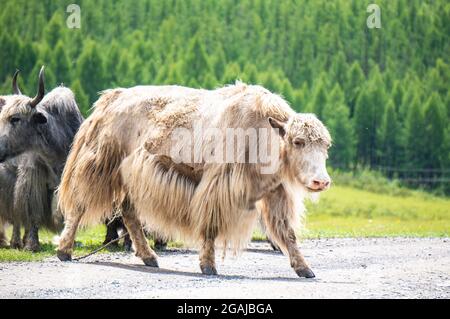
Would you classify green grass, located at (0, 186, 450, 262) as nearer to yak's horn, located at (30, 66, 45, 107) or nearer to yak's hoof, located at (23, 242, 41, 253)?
yak's hoof, located at (23, 242, 41, 253)

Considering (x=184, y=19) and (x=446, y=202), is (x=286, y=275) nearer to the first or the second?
(x=446, y=202)

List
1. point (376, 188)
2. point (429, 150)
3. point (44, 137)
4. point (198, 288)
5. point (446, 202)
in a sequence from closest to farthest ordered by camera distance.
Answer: point (198, 288), point (44, 137), point (446, 202), point (376, 188), point (429, 150)

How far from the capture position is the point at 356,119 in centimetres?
4397

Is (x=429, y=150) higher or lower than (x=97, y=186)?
lower

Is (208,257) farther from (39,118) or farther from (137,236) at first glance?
(39,118)

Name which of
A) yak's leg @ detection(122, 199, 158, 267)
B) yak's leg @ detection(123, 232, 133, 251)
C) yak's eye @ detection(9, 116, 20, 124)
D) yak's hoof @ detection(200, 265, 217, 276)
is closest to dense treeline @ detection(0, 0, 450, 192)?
yak's leg @ detection(123, 232, 133, 251)

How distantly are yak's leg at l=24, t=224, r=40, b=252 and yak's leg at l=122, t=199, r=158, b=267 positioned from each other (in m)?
2.04

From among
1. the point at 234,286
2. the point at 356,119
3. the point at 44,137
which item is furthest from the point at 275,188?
the point at 356,119

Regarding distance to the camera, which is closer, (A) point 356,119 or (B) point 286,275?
(B) point 286,275

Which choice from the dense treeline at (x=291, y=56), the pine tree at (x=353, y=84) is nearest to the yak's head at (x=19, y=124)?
the dense treeline at (x=291, y=56)

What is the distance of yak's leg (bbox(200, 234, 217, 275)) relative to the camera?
9.14m

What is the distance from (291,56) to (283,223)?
4229cm
